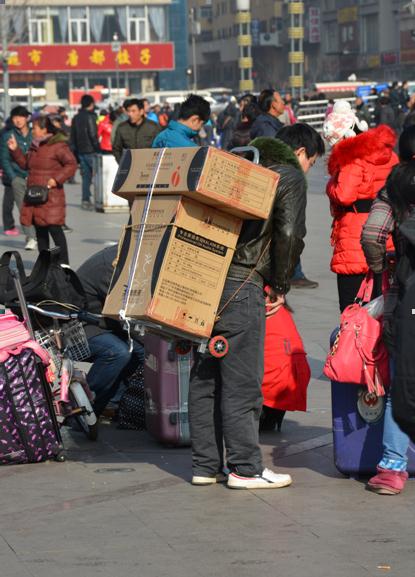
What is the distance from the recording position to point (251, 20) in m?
128

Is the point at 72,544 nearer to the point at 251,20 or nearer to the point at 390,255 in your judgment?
the point at 390,255

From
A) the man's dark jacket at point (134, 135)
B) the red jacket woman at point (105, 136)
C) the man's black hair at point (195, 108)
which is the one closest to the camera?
the man's black hair at point (195, 108)

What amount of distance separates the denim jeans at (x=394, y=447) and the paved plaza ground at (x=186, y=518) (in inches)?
5.4

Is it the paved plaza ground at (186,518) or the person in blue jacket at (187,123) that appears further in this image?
the person in blue jacket at (187,123)

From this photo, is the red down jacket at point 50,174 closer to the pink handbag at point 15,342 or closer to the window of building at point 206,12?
the pink handbag at point 15,342

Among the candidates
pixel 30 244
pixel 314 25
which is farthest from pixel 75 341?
pixel 314 25

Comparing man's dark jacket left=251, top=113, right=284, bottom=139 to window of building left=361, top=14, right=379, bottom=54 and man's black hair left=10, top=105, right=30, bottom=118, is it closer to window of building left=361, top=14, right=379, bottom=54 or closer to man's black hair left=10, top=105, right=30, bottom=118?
man's black hair left=10, top=105, right=30, bottom=118

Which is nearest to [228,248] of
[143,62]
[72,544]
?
[72,544]

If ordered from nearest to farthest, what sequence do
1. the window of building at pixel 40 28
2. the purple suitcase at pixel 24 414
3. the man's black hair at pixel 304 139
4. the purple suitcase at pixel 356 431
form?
the purple suitcase at pixel 356 431
the purple suitcase at pixel 24 414
the man's black hair at pixel 304 139
the window of building at pixel 40 28

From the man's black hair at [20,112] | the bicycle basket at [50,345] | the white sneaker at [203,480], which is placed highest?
the man's black hair at [20,112]

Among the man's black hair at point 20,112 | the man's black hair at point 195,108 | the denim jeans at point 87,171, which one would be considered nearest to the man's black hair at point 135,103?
the man's black hair at point 20,112

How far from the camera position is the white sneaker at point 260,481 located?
5934 millimetres

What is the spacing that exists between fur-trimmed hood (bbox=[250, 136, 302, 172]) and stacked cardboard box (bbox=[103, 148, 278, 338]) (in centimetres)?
37

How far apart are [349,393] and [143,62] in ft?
315
